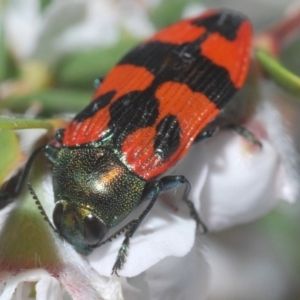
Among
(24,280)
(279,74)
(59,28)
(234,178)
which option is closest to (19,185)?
(24,280)

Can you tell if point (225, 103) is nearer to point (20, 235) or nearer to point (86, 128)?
point (86, 128)

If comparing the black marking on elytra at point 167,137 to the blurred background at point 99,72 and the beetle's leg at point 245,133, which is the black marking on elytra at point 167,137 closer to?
the beetle's leg at point 245,133

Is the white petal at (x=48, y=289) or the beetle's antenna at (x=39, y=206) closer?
the white petal at (x=48, y=289)

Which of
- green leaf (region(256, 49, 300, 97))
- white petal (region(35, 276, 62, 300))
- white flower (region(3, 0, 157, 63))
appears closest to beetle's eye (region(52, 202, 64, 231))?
white petal (region(35, 276, 62, 300))

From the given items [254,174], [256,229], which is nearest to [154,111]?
[254,174]

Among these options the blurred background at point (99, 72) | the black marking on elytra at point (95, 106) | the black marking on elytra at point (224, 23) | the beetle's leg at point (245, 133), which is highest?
the black marking on elytra at point (224, 23)

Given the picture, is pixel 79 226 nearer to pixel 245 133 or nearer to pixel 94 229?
pixel 94 229

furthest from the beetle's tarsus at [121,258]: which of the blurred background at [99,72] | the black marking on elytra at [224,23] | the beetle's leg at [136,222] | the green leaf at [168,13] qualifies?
the green leaf at [168,13]
